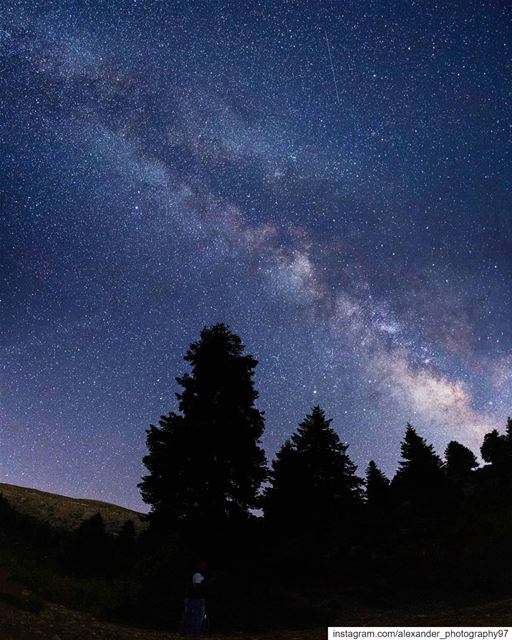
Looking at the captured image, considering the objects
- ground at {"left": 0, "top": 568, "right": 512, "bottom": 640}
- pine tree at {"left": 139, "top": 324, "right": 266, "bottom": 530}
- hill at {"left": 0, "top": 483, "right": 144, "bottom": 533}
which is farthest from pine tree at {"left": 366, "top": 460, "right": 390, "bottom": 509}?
hill at {"left": 0, "top": 483, "right": 144, "bottom": 533}

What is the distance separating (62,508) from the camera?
56.0 m

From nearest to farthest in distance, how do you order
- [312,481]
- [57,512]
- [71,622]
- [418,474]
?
[71,622]
[312,481]
[418,474]
[57,512]

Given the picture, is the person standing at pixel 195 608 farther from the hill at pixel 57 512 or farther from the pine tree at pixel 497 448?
the hill at pixel 57 512

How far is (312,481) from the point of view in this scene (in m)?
30.4

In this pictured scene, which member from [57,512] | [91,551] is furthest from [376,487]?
[57,512]

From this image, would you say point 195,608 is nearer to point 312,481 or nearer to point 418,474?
point 312,481

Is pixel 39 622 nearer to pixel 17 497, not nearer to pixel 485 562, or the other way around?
pixel 485 562

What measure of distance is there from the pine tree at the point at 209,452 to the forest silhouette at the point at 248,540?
0.05 metres

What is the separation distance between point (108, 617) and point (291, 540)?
14.4 meters

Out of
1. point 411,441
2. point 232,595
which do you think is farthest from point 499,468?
point 232,595

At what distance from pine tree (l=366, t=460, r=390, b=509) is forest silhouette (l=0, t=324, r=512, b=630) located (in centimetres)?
381

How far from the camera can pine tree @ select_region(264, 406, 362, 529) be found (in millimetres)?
27750

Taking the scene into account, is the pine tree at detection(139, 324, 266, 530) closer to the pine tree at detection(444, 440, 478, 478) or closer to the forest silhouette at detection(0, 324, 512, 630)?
the forest silhouette at detection(0, 324, 512, 630)

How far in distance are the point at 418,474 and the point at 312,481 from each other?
34.5ft
